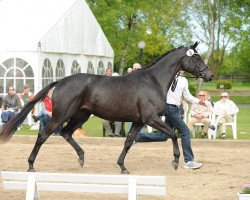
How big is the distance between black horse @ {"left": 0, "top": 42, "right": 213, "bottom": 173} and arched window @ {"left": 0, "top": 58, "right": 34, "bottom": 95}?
11207 mm

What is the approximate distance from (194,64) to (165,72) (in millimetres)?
551

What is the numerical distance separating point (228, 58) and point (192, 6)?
20.6m

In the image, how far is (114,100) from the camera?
36.8 feet

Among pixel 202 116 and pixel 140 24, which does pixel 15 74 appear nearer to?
pixel 202 116

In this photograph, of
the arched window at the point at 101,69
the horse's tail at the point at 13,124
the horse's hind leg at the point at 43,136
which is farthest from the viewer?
the arched window at the point at 101,69

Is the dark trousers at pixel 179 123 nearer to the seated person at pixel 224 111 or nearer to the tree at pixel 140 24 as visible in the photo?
the seated person at pixel 224 111

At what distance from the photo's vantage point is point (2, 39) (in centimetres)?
2252

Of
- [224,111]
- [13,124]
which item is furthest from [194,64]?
[224,111]

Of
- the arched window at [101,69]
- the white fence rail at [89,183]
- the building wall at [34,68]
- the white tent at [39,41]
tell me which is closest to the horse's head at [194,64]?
the white fence rail at [89,183]

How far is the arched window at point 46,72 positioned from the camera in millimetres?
22875

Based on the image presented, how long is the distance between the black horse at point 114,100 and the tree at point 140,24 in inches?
981

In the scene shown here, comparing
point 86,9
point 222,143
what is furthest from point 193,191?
point 86,9

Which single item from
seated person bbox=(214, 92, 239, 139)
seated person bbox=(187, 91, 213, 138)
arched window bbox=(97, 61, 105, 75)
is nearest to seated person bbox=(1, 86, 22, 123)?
seated person bbox=(187, 91, 213, 138)

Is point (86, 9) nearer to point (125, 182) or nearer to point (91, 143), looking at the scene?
point (91, 143)
